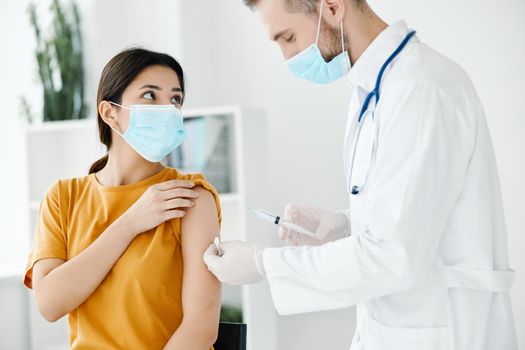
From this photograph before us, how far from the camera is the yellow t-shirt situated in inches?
62.1

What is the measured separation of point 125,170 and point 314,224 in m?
0.55

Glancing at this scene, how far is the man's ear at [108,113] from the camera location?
1.75 meters

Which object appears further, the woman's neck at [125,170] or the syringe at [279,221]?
the woman's neck at [125,170]

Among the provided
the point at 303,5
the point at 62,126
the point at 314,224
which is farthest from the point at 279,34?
the point at 62,126

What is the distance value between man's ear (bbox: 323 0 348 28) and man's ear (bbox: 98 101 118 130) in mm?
662

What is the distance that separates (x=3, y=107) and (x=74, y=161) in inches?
25.7

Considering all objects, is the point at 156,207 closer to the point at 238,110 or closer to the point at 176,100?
the point at 176,100

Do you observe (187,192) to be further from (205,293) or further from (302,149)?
(302,149)

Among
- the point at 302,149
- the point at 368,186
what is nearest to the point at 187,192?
the point at 368,186

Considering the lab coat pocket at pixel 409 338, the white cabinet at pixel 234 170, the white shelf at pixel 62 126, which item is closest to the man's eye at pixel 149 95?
the lab coat pocket at pixel 409 338

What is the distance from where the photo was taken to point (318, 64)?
1.54 m

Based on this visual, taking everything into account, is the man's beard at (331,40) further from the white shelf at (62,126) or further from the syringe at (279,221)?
the white shelf at (62,126)

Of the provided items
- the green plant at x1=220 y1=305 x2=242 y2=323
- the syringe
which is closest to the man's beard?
the syringe

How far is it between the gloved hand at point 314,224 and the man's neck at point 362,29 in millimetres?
477
